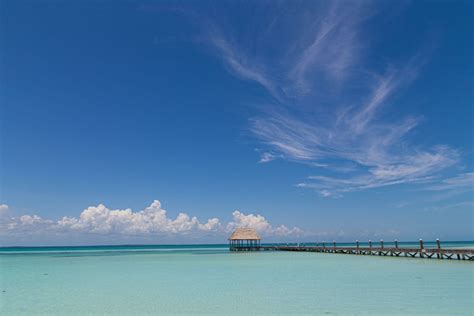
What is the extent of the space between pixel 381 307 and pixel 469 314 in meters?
2.24

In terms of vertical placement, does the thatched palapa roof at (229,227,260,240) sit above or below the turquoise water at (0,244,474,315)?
above

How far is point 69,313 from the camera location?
1042 centimetres

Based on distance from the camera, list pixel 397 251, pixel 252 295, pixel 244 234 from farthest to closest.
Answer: pixel 244 234, pixel 397 251, pixel 252 295

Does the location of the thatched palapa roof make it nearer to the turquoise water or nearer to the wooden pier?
the wooden pier

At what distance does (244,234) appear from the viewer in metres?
49.6

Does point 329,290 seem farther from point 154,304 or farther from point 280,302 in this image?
point 154,304

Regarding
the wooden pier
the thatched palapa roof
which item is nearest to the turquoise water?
the wooden pier

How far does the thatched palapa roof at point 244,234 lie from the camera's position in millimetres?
49031

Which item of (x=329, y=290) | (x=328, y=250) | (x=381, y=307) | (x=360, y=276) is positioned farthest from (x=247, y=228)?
(x=381, y=307)

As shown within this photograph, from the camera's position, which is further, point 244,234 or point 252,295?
point 244,234

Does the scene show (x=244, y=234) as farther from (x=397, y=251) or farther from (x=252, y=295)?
(x=252, y=295)

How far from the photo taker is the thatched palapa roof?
1930 inches

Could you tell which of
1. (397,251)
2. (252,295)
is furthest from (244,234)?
(252,295)

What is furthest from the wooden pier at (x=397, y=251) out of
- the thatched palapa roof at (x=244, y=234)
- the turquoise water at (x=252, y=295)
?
the turquoise water at (x=252, y=295)
